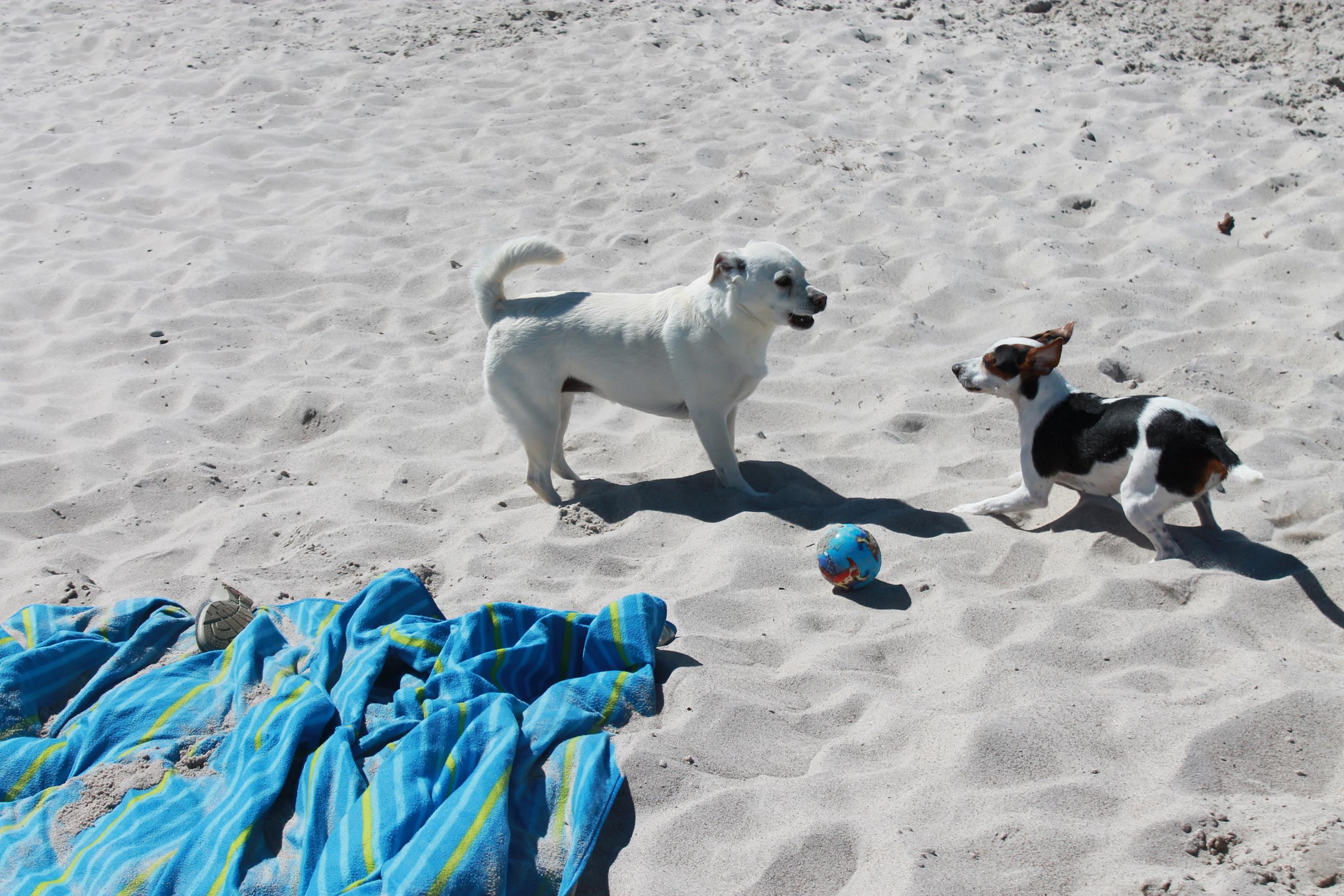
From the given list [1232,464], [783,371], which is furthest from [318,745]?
[783,371]

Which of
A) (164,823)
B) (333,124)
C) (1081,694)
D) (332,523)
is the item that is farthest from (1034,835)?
(333,124)

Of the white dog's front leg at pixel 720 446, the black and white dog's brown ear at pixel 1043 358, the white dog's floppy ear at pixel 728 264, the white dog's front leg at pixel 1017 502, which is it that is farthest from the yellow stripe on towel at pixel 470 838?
the black and white dog's brown ear at pixel 1043 358

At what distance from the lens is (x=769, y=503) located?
15.3 ft

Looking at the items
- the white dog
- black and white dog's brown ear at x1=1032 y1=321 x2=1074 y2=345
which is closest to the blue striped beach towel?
the white dog

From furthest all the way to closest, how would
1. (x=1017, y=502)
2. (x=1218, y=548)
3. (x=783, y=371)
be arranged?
1. (x=783, y=371)
2. (x=1017, y=502)
3. (x=1218, y=548)

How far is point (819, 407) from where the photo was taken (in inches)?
214

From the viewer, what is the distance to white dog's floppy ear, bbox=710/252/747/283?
15.3 ft

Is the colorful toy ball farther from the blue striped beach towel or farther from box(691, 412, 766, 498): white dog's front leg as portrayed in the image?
box(691, 412, 766, 498): white dog's front leg

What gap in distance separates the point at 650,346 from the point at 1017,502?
169 cm

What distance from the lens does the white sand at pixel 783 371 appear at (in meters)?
2.81

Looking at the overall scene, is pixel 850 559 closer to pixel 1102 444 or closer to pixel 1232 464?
pixel 1102 444

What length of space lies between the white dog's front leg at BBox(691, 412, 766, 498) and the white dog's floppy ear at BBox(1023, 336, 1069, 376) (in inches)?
49.3

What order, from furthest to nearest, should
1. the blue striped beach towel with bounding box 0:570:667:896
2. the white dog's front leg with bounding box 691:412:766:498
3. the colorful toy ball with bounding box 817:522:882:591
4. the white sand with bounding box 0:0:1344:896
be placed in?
1. the white dog's front leg with bounding box 691:412:766:498
2. the colorful toy ball with bounding box 817:522:882:591
3. the white sand with bounding box 0:0:1344:896
4. the blue striped beach towel with bounding box 0:570:667:896

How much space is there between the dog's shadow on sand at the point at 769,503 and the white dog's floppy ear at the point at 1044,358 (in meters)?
Answer: 0.67
